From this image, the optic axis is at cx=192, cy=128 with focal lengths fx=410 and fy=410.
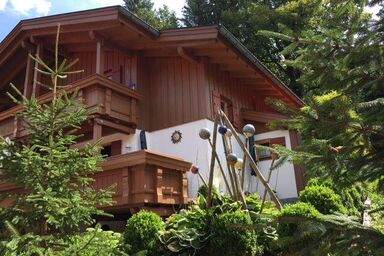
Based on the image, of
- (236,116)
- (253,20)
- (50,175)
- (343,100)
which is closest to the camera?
(343,100)

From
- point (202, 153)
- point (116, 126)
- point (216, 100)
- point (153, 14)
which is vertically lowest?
point (202, 153)

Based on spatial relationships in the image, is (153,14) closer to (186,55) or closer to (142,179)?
(186,55)

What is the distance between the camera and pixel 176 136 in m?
11.8

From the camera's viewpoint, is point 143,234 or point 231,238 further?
point 143,234

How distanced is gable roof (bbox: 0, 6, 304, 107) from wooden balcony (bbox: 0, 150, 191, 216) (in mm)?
3751

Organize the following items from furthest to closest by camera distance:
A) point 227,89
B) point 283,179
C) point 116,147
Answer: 1. point 227,89
2. point 283,179
3. point 116,147

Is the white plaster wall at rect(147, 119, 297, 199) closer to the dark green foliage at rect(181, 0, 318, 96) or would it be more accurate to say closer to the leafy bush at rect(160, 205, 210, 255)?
the leafy bush at rect(160, 205, 210, 255)

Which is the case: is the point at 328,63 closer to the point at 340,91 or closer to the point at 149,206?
the point at 340,91

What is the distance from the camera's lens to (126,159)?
845cm

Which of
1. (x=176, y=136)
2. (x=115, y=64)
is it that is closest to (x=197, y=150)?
(x=176, y=136)

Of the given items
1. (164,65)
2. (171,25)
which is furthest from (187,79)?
(171,25)

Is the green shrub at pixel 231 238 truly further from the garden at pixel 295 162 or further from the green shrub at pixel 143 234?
the green shrub at pixel 143 234

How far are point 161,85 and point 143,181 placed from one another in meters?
5.11

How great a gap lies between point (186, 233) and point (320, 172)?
2798 millimetres
